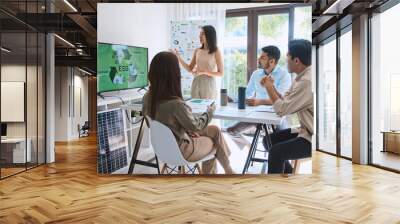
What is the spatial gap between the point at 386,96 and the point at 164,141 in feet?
14.3

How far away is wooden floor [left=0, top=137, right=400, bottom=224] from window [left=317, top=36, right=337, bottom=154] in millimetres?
2916

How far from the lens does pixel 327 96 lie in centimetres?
1027

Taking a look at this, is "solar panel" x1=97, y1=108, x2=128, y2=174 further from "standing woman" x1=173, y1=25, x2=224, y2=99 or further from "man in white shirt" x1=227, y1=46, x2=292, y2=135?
"man in white shirt" x1=227, y1=46, x2=292, y2=135

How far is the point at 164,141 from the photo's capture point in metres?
5.95

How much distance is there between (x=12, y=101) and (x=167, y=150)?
11.2 feet

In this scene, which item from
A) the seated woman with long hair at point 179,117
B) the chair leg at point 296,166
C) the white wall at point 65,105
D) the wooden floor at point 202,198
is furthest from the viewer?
the white wall at point 65,105

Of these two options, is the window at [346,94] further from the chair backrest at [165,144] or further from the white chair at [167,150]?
the chair backrest at [165,144]

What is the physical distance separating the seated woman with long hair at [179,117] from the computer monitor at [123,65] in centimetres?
18

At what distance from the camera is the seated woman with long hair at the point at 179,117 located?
593 cm

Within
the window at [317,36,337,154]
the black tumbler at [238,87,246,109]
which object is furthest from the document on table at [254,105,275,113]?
the window at [317,36,337,154]

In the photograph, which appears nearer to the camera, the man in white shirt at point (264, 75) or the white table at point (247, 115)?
the white table at point (247, 115)

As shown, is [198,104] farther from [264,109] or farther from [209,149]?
[264,109]

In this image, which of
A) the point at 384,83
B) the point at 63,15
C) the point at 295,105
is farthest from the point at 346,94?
the point at 63,15

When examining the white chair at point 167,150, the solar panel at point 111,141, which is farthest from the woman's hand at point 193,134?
the solar panel at point 111,141
